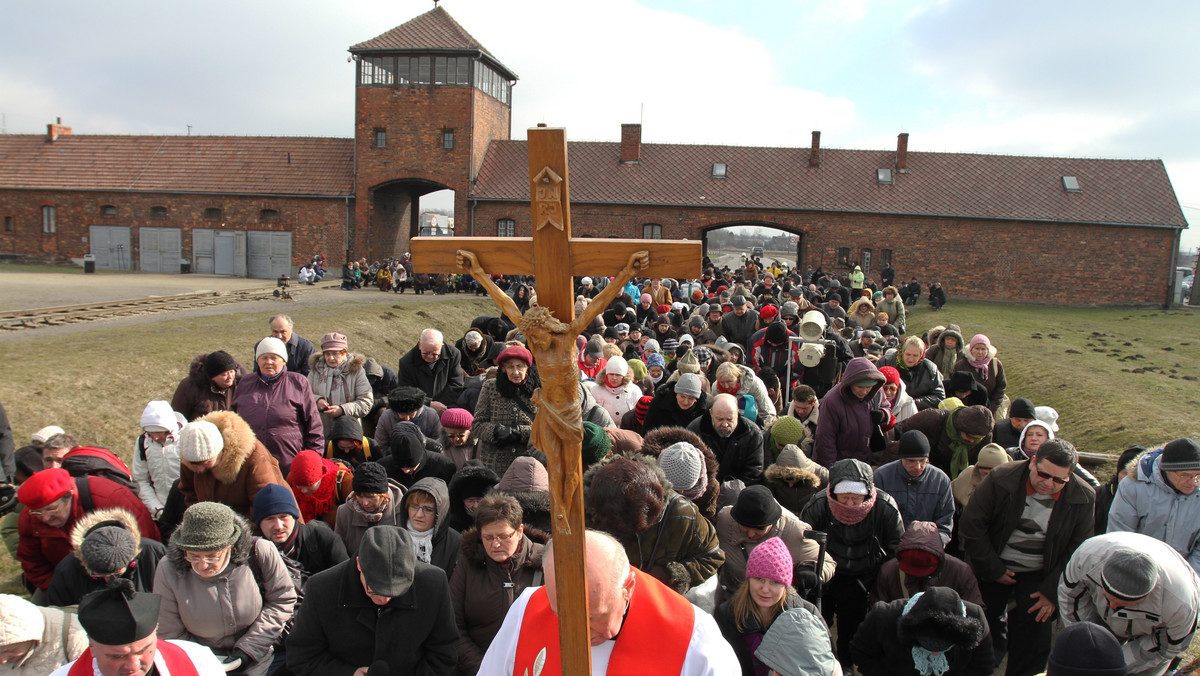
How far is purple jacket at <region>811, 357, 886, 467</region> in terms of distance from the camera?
583 cm

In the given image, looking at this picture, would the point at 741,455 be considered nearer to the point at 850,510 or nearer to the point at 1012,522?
the point at 850,510

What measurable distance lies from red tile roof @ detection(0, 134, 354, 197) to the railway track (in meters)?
10.9

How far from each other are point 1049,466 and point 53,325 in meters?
16.3

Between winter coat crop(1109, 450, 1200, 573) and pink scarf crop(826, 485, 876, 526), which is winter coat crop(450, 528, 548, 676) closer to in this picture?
pink scarf crop(826, 485, 876, 526)

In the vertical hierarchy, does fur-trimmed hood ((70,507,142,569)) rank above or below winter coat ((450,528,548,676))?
above

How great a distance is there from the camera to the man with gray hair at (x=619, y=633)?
7.40 ft

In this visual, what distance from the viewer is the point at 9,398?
9359mm

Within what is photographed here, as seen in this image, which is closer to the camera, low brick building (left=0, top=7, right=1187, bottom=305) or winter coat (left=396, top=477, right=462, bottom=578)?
winter coat (left=396, top=477, right=462, bottom=578)

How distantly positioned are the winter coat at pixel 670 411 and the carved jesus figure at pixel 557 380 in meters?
3.92

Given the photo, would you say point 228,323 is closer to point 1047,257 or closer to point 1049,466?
point 1049,466

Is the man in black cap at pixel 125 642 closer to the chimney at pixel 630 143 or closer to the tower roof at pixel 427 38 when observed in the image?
the tower roof at pixel 427 38

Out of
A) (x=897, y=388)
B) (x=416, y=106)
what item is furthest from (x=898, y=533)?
(x=416, y=106)

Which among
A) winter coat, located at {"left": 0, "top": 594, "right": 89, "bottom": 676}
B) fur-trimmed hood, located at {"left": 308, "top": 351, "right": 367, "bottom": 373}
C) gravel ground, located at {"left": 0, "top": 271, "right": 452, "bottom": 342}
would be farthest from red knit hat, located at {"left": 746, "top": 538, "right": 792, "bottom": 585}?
gravel ground, located at {"left": 0, "top": 271, "right": 452, "bottom": 342}

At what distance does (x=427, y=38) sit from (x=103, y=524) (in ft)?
98.5
